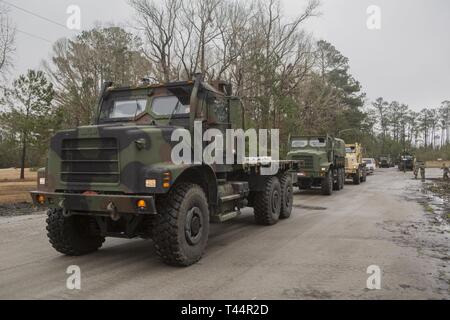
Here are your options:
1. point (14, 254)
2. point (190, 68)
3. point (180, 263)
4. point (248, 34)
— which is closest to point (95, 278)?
point (180, 263)

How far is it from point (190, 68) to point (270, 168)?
871 inches

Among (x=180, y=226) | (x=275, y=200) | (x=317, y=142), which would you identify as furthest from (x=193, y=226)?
(x=317, y=142)

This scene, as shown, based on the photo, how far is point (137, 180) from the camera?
5.80m

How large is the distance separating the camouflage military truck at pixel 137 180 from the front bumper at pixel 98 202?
13mm

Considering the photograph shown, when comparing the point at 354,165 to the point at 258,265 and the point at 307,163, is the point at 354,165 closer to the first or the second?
the point at 307,163

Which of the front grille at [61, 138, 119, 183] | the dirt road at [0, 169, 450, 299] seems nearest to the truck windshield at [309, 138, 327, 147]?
the dirt road at [0, 169, 450, 299]

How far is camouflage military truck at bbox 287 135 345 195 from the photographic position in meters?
17.8

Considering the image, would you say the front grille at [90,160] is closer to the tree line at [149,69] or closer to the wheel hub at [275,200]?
the wheel hub at [275,200]

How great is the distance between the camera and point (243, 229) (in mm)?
9406

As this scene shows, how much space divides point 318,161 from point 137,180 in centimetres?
1303
